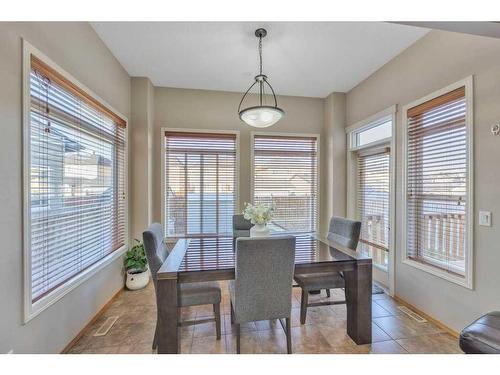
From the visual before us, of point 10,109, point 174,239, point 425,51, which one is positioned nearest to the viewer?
point 10,109

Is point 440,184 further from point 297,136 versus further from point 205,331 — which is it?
point 205,331

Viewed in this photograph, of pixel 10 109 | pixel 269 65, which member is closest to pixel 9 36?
pixel 10 109

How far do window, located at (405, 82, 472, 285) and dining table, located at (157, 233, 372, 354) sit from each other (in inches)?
35.3

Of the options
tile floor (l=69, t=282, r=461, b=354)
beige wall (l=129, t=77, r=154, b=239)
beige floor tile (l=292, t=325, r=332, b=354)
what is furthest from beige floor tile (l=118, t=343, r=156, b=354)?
beige wall (l=129, t=77, r=154, b=239)

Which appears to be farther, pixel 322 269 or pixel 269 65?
pixel 269 65

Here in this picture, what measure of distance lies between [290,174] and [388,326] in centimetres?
251

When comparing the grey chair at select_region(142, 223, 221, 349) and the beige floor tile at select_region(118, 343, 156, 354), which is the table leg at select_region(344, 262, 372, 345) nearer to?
the grey chair at select_region(142, 223, 221, 349)

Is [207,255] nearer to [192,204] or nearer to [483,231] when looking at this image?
[192,204]

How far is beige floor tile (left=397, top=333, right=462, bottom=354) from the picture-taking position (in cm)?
196

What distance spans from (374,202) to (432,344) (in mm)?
1836

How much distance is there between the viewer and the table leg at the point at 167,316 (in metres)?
1.72

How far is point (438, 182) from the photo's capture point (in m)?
2.37

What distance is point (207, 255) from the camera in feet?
7.04

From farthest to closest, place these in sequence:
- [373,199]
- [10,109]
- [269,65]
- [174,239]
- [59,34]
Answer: [174,239], [373,199], [269,65], [59,34], [10,109]
